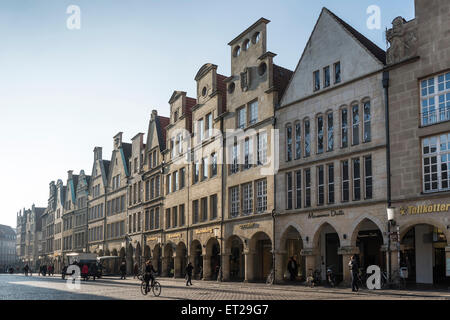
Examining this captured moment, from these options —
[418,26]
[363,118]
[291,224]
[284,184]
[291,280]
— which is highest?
[418,26]

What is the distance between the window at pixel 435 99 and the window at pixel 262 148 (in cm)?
1250

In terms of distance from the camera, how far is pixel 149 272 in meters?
25.9

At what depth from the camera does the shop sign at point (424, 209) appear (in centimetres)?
2616

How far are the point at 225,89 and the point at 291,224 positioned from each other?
617 inches

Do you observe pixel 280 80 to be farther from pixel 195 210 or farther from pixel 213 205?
pixel 195 210

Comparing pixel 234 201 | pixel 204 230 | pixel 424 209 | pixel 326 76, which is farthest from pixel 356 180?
pixel 204 230

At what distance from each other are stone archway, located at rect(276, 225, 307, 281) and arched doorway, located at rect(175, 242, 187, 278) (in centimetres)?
1369

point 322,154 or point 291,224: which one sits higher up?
point 322,154

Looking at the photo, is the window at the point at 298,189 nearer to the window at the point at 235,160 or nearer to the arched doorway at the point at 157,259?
the window at the point at 235,160

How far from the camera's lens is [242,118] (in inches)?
1641

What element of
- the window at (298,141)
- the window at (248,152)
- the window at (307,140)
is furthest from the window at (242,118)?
the window at (307,140)

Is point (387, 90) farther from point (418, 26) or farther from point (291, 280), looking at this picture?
point (291, 280)

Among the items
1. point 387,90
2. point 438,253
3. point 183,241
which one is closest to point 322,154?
point 387,90

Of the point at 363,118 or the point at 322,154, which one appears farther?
the point at 322,154
